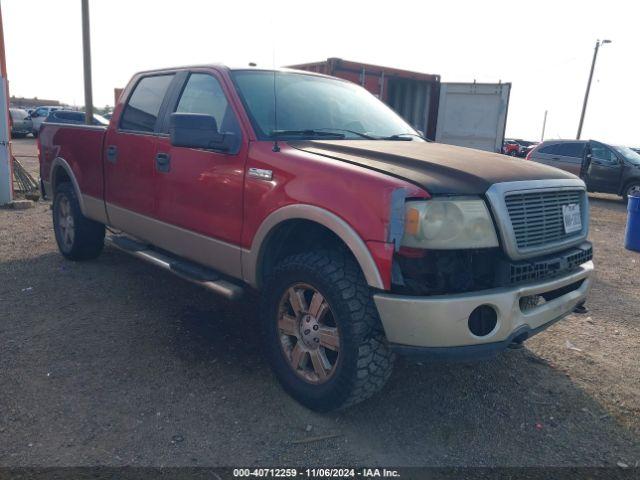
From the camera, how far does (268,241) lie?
3.33 meters

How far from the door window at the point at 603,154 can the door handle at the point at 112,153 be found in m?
13.5

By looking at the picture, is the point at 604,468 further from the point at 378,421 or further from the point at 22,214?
the point at 22,214

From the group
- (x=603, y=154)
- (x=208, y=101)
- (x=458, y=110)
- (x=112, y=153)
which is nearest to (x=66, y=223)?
(x=112, y=153)

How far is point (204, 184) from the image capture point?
12.3 feet

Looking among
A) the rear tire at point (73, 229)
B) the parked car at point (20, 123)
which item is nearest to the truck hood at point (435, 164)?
the rear tire at point (73, 229)

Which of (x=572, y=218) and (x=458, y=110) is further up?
(x=458, y=110)

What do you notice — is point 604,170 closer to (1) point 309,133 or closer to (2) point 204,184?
(1) point 309,133

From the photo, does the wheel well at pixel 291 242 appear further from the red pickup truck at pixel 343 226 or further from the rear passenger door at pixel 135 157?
the rear passenger door at pixel 135 157

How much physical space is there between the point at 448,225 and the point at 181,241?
7.18 ft

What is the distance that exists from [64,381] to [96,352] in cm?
42

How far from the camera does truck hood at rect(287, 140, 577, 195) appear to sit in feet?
9.05

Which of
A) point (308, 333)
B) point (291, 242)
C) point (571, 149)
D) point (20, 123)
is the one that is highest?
point (571, 149)

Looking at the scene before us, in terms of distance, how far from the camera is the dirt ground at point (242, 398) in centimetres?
278

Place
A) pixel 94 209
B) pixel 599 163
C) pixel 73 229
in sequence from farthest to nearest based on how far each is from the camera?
pixel 599 163
pixel 73 229
pixel 94 209
